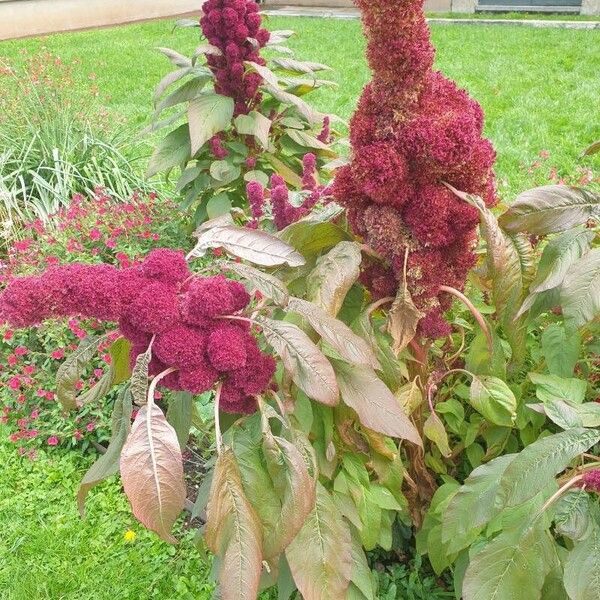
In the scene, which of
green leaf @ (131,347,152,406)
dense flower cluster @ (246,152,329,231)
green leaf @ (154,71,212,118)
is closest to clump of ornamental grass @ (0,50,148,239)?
green leaf @ (154,71,212,118)

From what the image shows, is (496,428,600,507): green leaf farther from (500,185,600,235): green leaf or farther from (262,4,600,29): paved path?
(262,4,600,29): paved path

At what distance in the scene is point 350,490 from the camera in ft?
5.38

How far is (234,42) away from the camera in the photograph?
9.82ft

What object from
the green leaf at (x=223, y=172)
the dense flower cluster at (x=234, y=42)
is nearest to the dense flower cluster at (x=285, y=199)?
the green leaf at (x=223, y=172)

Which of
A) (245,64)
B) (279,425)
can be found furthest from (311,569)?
(245,64)

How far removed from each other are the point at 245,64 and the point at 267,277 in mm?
1941

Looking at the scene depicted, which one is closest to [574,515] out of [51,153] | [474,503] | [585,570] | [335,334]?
[585,570]

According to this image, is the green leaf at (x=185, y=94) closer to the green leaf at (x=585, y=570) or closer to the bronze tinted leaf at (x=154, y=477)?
the bronze tinted leaf at (x=154, y=477)

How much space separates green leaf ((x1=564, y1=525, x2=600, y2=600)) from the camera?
1255mm

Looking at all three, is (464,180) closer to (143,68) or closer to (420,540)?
(420,540)

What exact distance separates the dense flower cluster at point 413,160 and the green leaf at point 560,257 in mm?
147

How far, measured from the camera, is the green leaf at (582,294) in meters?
1.25

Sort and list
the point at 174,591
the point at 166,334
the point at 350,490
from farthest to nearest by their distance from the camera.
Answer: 1. the point at 174,591
2. the point at 350,490
3. the point at 166,334

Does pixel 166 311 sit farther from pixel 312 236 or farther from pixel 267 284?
pixel 312 236
